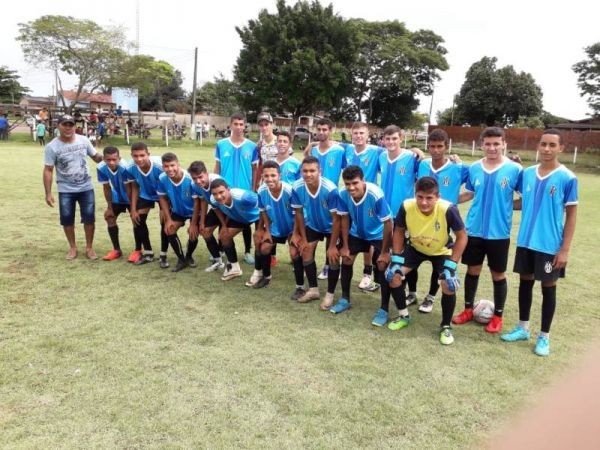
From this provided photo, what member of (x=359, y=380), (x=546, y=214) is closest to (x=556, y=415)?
(x=359, y=380)

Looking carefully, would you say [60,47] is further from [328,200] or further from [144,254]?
[328,200]

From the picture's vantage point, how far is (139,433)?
3006 mm

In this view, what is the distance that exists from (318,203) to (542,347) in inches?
99.3

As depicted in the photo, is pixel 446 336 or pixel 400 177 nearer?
pixel 446 336

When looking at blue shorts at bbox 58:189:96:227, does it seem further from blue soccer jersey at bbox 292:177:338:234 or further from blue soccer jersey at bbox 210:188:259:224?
blue soccer jersey at bbox 292:177:338:234

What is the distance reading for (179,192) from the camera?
6.21 metres

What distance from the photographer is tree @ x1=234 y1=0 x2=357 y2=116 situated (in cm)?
3503

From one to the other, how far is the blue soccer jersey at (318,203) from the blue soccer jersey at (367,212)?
120mm

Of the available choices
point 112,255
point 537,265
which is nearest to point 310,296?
point 537,265

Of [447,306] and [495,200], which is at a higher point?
[495,200]

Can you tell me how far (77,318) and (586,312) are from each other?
5.28 metres

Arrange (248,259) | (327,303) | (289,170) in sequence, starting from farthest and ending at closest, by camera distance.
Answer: (248,259), (289,170), (327,303)

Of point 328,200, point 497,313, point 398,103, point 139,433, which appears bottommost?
point 139,433

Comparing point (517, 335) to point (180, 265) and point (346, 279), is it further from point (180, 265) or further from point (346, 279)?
point (180, 265)
